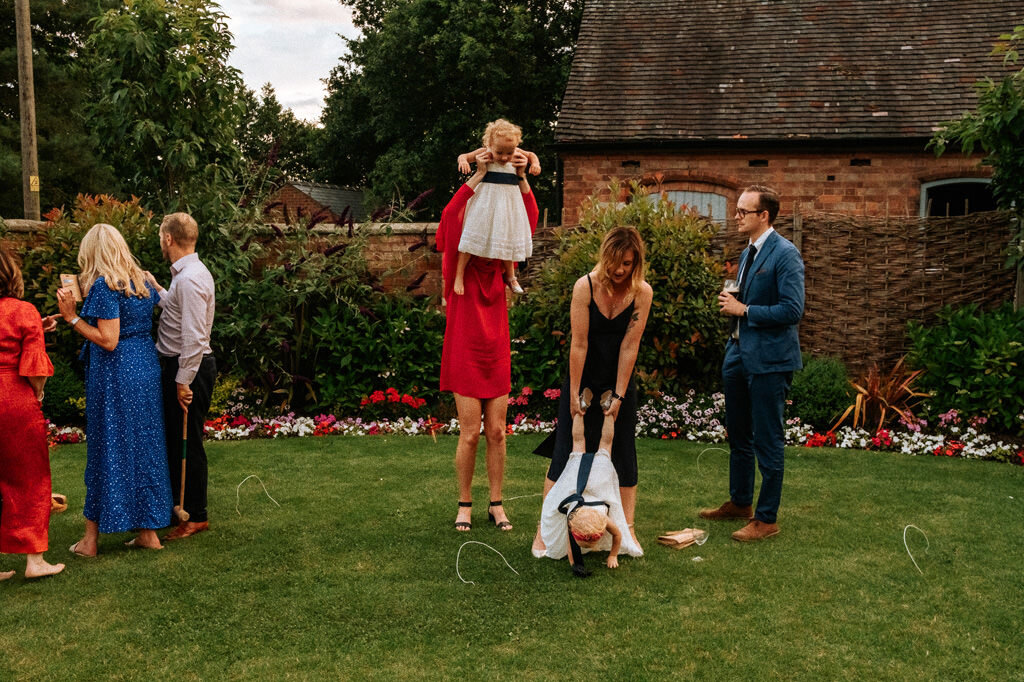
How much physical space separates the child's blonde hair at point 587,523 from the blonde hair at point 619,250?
1220 millimetres

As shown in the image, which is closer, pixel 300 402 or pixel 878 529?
pixel 878 529

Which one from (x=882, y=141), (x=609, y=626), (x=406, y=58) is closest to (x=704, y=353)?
(x=609, y=626)

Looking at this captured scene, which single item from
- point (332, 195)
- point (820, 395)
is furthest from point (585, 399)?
point (332, 195)

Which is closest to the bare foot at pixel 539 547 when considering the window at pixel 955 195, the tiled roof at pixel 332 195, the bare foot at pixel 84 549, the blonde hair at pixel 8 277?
the bare foot at pixel 84 549

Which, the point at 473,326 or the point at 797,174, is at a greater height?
the point at 797,174

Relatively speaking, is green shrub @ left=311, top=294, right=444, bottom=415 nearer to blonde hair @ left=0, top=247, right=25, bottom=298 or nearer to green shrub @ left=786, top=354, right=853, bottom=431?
green shrub @ left=786, top=354, right=853, bottom=431

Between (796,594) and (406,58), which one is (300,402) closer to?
(796,594)

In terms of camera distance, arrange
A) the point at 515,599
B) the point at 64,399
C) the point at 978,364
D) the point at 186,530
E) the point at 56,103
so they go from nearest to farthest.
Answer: the point at 515,599 < the point at 186,530 < the point at 978,364 < the point at 64,399 < the point at 56,103

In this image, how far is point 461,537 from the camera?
5.04m

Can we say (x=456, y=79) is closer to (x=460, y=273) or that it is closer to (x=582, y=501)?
(x=460, y=273)

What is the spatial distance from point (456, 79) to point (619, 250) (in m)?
25.1

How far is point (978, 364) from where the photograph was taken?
7961mm

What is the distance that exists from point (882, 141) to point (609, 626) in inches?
506

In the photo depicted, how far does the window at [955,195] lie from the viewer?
14516 millimetres
